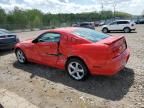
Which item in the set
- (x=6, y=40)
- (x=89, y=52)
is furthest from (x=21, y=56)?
(x=89, y=52)

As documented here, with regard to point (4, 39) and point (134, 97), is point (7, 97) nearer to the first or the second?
point (134, 97)

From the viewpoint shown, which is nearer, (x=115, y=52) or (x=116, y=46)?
(x=115, y=52)

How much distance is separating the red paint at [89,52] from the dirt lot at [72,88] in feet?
1.21

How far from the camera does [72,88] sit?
17.0 ft

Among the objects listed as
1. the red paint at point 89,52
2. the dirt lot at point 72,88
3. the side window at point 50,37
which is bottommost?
the dirt lot at point 72,88

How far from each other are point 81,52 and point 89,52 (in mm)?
236

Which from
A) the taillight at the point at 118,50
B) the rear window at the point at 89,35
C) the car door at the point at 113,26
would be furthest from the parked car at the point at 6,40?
the car door at the point at 113,26

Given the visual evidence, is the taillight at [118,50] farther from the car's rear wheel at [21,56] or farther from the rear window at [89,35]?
the car's rear wheel at [21,56]

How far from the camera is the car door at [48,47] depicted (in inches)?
238

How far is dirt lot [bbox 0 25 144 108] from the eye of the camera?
4371 mm

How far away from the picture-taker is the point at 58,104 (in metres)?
4.38

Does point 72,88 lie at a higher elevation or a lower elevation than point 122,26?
lower

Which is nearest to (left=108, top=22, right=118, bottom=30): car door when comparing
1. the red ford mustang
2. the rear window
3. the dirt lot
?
the dirt lot

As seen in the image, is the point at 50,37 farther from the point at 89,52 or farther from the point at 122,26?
the point at 122,26
